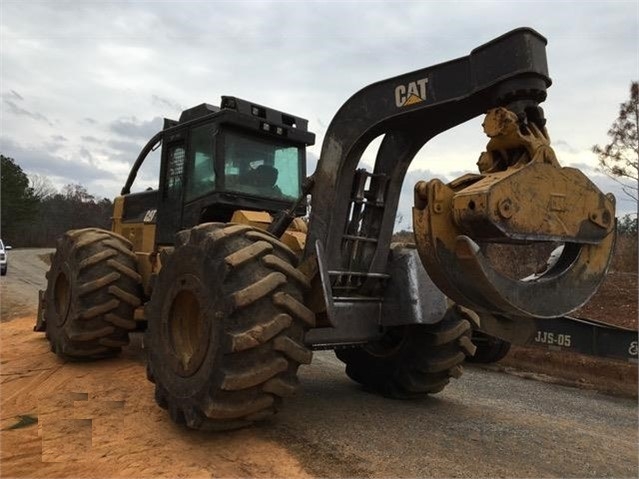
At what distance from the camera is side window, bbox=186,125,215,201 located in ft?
19.1

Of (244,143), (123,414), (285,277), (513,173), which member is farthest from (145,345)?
(513,173)

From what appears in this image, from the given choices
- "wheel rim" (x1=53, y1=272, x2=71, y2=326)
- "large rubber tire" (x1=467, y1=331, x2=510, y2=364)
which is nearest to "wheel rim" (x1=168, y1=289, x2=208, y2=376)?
"wheel rim" (x1=53, y1=272, x2=71, y2=326)

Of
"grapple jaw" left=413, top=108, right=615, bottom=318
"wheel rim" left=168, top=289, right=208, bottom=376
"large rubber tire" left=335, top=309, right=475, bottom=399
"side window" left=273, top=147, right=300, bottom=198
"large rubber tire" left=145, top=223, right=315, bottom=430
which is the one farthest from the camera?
"side window" left=273, top=147, right=300, bottom=198

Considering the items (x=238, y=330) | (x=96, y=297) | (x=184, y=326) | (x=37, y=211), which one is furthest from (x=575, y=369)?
(x=37, y=211)

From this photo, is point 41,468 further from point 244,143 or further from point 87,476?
point 244,143

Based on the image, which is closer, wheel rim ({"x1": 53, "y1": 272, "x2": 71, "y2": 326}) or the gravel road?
the gravel road

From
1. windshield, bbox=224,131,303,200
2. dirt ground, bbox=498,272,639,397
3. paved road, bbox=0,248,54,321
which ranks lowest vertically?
dirt ground, bbox=498,272,639,397

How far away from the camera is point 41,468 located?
3.57 meters

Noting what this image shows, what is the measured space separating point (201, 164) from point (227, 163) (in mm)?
381

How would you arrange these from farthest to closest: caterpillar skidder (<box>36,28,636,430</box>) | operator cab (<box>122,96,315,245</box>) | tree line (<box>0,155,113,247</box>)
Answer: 1. tree line (<box>0,155,113,247</box>)
2. operator cab (<box>122,96,315,245</box>)
3. caterpillar skidder (<box>36,28,636,430</box>)

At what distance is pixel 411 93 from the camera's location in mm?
3910

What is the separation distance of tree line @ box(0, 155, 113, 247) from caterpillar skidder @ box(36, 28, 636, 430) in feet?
130

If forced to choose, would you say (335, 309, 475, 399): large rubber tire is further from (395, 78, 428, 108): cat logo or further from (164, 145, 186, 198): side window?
(164, 145, 186, 198): side window

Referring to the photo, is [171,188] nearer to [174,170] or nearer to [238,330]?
[174,170]
